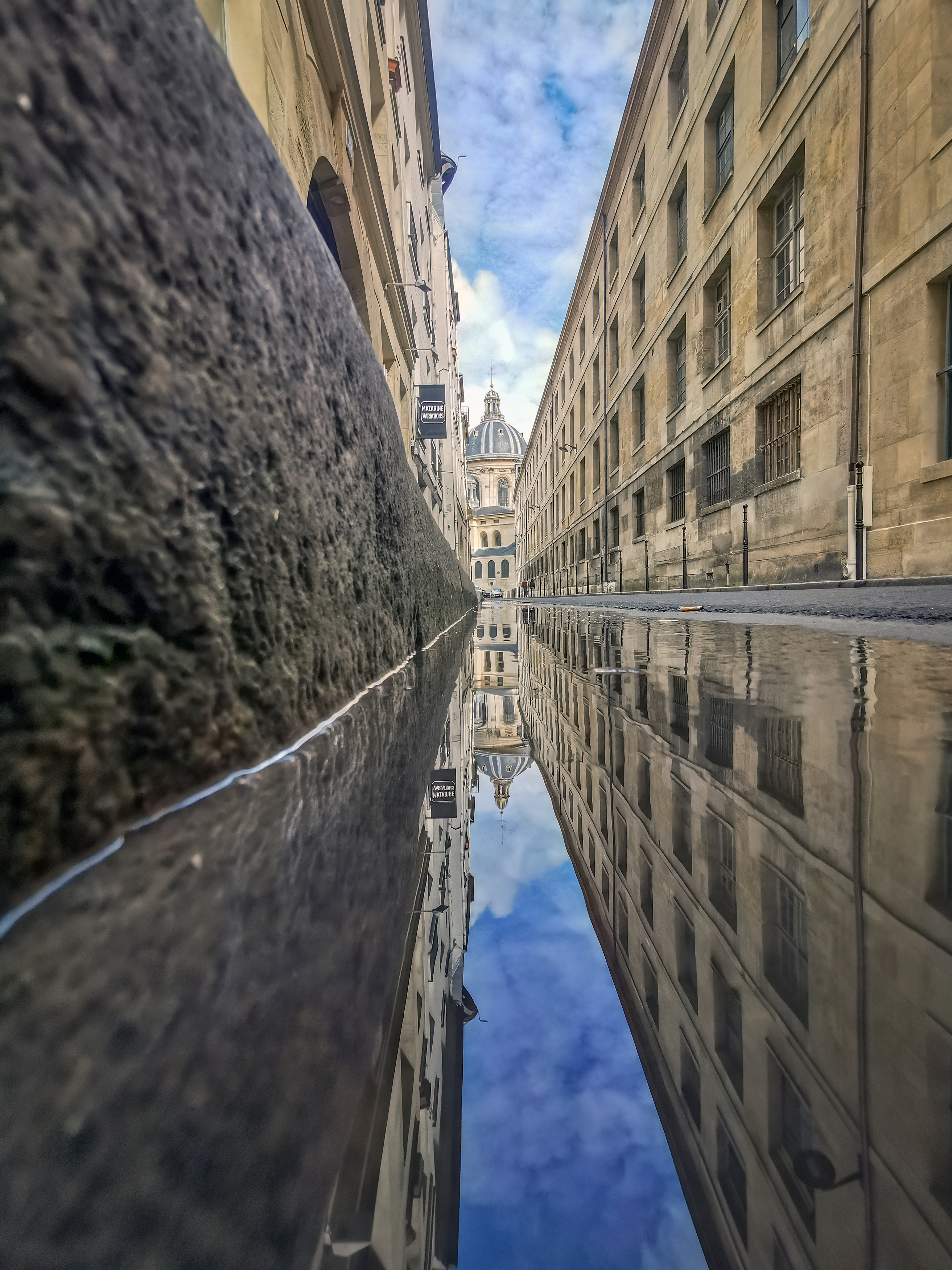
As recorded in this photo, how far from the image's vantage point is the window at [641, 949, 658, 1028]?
1.60 feet

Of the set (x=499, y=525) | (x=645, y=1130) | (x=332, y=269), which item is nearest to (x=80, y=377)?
(x=645, y=1130)

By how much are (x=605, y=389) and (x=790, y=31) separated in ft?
29.7

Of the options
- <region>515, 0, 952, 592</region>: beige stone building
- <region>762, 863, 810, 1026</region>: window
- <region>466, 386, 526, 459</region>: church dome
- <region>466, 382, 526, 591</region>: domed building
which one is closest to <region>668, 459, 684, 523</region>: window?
<region>515, 0, 952, 592</region>: beige stone building

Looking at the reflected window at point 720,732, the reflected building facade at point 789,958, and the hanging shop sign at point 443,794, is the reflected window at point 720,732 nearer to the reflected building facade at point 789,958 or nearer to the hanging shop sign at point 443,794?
the reflected building facade at point 789,958

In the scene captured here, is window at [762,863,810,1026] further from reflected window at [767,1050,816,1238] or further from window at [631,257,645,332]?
window at [631,257,645,332]

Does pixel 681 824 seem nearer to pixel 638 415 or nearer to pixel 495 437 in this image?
pixel 638 415

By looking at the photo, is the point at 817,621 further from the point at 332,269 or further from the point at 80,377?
the point at 80,377

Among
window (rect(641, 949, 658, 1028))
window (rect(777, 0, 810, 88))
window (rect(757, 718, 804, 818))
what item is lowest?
window (rect(641, 949, 658, 1028))

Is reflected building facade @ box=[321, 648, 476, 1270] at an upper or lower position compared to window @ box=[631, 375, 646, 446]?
lower

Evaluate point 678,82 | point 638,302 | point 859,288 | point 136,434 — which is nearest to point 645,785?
point 136,434

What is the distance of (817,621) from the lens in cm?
444

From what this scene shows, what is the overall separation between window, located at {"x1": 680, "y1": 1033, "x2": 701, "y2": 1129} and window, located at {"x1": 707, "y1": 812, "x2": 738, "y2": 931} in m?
0.15

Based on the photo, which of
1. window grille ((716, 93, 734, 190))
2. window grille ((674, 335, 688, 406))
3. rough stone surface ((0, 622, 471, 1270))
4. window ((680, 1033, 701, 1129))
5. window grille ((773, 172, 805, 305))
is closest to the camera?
rough stone surface ((0, 622, 471, 1270))

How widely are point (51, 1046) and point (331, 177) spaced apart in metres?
5.44
